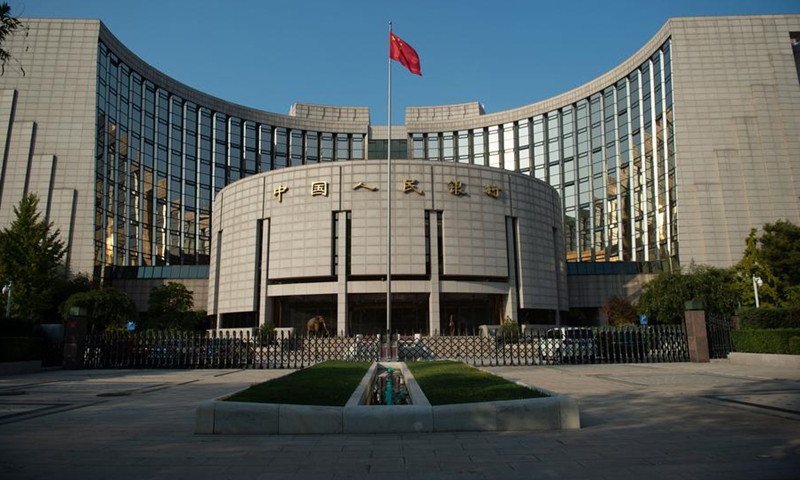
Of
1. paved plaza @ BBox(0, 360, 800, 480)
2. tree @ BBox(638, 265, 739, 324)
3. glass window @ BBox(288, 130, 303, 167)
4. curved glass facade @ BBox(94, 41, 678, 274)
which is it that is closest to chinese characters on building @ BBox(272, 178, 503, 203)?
tree @ BBox(638, 265, 739, 324)

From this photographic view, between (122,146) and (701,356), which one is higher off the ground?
(122,146)

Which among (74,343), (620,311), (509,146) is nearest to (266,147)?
(509,146)

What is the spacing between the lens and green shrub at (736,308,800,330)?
25.1 m

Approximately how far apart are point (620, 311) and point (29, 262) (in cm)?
5781

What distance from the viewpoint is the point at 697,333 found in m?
26.2

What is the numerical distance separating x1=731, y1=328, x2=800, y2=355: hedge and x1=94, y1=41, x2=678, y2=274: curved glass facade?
36085 mm

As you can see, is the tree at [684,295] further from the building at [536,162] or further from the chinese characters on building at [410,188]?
the chinese characters on building at [410,188]

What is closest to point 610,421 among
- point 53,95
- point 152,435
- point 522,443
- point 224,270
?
point 522,443

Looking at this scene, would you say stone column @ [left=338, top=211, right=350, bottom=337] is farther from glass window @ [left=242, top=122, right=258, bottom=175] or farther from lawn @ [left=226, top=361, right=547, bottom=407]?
lawn @ [left=226, top=361, right=547, bottom=407]

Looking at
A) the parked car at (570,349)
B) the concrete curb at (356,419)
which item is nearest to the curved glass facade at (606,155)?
the parked car at (570,349)

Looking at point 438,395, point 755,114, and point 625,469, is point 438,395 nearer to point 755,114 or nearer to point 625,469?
point 625,469

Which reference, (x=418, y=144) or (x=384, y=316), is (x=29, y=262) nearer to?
(x=384, y=316)

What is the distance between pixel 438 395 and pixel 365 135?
76.9 metres

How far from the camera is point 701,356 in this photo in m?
26.0
